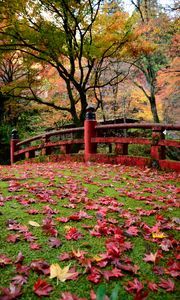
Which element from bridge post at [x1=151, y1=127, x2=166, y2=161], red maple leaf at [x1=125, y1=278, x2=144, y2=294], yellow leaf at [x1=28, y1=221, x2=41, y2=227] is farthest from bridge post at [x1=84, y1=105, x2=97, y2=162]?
red maple leaf at [x1=125, y1=278, x2=144, y2=294]

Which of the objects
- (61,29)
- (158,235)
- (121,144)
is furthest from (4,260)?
(61,29)

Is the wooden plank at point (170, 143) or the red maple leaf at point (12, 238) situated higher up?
the wooden plank at point (170, 143)

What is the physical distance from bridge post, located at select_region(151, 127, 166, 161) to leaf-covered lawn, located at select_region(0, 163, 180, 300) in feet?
6.88

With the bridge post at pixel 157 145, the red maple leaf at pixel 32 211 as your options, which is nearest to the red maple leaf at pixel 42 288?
the red maple leaf at pixel 32 211

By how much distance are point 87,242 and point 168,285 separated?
35.1 inches

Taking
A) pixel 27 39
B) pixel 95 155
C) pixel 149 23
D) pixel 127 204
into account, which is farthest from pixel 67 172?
pixel 149 23

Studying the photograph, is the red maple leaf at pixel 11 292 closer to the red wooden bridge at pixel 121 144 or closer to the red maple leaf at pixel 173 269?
the red maple leaf at pixel 173 269

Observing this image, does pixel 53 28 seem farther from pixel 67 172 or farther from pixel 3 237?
pixel 3 237

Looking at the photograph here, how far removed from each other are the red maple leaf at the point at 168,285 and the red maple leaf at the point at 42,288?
833mm

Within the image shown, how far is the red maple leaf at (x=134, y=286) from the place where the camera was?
219cm

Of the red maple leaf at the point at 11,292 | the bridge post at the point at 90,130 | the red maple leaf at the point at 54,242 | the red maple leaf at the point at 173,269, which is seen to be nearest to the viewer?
the red maple leaf at the point at 11,292

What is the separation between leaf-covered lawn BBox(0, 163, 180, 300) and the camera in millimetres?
2195

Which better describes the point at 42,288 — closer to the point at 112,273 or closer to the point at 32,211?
the point at 112,273

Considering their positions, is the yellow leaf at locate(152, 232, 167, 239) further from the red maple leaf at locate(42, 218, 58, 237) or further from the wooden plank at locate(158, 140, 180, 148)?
the wooden plank at locate(158, 140, 180, 148)
